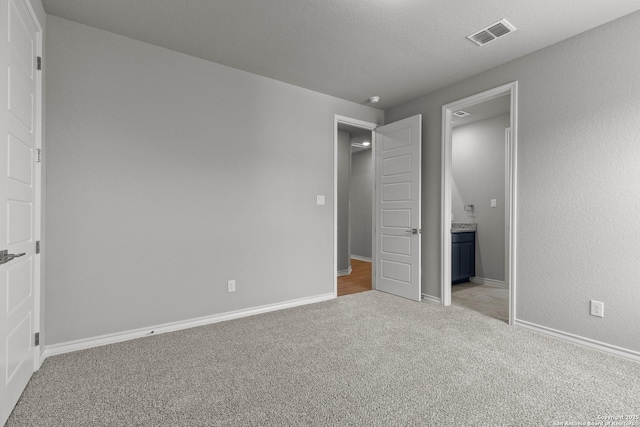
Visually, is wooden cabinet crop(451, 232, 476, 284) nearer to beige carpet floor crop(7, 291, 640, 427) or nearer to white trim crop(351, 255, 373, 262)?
beige carpet floor crop(7, 291, 640, 427)

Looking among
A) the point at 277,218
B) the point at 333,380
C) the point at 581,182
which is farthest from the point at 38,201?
the point at 581,182

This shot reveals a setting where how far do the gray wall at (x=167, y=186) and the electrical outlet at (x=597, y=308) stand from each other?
261cm

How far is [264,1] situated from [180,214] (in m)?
1.92

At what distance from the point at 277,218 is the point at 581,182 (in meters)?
2.86

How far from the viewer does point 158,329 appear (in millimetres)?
2814

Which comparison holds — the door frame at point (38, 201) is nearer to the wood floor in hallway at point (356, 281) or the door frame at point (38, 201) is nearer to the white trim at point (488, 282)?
the wood floor in hallway at point (356, 281)

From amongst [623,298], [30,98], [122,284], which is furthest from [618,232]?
[30,98]

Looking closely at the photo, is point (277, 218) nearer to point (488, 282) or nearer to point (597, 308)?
point (597, 308)

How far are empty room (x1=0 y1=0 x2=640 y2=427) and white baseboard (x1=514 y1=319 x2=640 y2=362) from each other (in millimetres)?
19

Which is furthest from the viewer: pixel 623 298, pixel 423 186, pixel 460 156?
pixel 460 156

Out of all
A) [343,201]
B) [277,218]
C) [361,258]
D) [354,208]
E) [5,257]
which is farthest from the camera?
[354,208]

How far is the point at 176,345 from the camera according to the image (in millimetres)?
2559

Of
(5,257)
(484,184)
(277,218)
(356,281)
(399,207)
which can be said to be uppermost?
(484,184)

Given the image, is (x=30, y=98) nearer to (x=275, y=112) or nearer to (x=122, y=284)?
(x=122, y=284)
